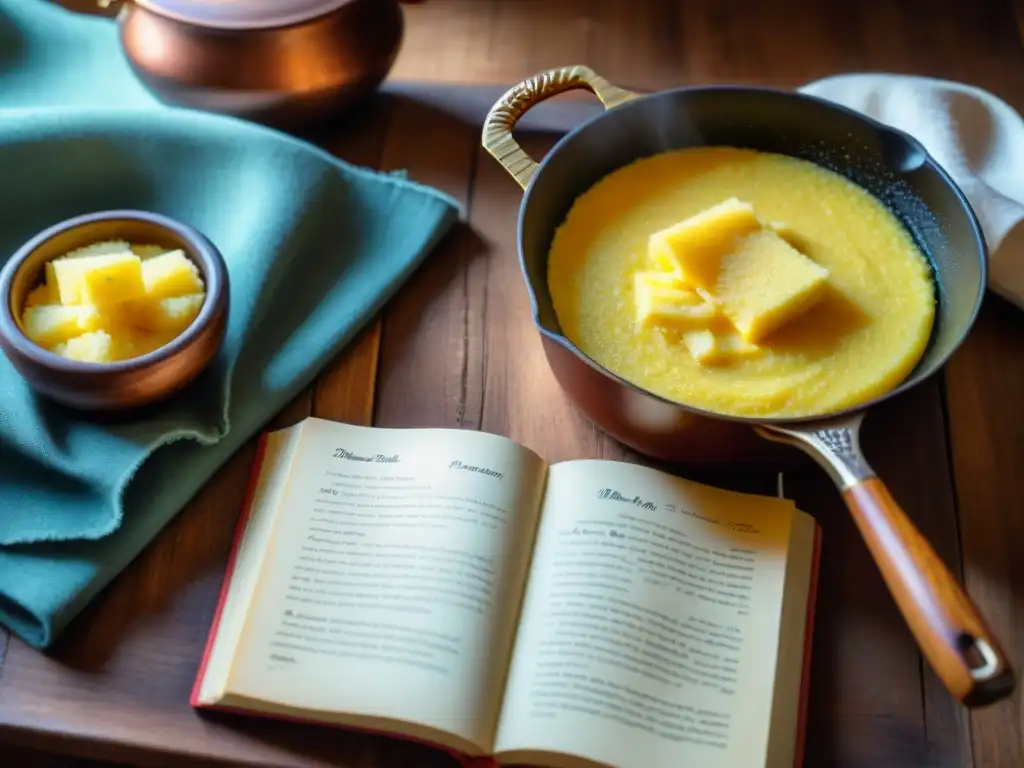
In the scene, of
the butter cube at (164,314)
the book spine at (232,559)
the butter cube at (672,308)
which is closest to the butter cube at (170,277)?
the butter cube at (164,314)

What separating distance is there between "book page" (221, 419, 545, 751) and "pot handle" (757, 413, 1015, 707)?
0.74 ft

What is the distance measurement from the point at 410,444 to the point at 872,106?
0.63 metres

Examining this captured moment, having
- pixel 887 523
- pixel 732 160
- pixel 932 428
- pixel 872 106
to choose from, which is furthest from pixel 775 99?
pixel 887 523

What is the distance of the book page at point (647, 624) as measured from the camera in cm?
68

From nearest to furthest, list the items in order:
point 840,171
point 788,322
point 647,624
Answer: point 647,624 → point 788,322 → point 840,171

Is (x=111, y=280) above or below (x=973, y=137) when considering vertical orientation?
below

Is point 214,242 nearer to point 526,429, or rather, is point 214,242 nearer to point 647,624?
point 526,429

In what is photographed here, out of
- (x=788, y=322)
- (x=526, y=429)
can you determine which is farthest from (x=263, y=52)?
(x=788, y=322)

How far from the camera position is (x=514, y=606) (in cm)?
74

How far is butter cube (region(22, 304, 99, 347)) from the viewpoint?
779mm

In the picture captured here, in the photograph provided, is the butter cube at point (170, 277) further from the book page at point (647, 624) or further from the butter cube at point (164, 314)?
the book page at point (647, 624)

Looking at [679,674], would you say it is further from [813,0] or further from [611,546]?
[813,0]

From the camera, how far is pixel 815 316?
0.84 m

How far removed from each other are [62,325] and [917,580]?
2.14ft
